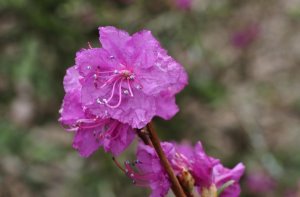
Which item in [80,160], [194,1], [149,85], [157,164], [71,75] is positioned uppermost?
[194,1]

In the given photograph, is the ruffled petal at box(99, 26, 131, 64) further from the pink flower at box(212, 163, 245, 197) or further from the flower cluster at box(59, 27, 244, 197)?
the pink flower at box(212, 163, 245, 197)

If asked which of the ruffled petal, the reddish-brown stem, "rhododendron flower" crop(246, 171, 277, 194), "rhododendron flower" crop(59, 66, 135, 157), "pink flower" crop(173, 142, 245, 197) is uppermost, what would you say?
the ruffled petal

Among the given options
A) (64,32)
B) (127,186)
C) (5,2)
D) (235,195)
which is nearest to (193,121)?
(127,186)

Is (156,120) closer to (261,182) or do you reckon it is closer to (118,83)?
(261,182)

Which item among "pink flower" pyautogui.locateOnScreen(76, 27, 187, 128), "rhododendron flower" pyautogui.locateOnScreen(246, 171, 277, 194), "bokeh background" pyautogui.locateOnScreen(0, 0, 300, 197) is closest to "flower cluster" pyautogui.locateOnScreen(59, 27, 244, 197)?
"pink flower" pyautogui.locateOnScreen(76, 27, 187, 128)

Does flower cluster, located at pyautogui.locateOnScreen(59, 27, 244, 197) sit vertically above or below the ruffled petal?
below

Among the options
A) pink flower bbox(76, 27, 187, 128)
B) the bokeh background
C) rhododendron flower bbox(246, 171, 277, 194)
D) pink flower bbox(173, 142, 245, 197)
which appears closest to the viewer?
pink flower bbox(76, 27, 187, 128)

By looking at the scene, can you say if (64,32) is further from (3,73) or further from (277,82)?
(277,82)

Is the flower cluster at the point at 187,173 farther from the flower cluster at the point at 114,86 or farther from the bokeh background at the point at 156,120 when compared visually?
the bokeh background at the point at 156,120
